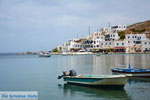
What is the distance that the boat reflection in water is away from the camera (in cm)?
1614

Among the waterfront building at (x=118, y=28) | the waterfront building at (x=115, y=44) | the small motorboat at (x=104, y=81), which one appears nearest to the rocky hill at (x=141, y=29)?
the waterfront building at (x=118, y=28)

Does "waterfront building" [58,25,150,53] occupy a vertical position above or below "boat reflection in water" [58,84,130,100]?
above

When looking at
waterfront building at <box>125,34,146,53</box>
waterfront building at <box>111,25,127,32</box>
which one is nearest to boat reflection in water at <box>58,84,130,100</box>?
waterfront building at <box>125,34,146,53</box>

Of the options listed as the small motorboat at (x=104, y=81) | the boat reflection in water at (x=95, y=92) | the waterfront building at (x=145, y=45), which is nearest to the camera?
the boat reflection in water at (x=95, y=92)

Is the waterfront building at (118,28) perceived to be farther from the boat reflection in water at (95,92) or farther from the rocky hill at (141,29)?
the boat reflection in water at (95,92)

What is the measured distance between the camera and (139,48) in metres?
98.6

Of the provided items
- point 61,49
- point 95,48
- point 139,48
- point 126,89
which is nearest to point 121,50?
point 139,48

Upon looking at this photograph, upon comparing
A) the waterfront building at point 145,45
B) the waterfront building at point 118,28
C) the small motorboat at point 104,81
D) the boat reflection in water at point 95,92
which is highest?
the waterfront building at point 118,28

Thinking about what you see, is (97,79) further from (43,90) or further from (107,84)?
(43,90)

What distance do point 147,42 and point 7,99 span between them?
89443 millimetres

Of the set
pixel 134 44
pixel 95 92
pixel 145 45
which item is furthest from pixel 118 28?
pixel 95 92

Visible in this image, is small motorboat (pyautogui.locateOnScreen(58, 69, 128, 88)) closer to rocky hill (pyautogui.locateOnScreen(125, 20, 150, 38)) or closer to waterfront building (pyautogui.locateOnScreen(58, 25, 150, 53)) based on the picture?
waterfront building (pyautogui.locateOnScreen(58, 25, 150, 53))

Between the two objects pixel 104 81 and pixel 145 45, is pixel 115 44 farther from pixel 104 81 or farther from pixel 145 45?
pixel 104 81

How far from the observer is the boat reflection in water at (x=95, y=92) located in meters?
16.1
